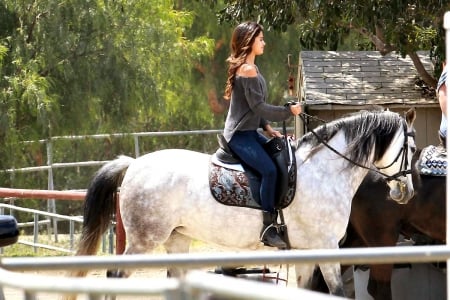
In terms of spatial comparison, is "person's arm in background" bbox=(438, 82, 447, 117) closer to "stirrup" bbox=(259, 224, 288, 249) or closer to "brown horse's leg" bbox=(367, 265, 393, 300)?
"brown horse's leg" bbox=(367, 265, 393, 300)

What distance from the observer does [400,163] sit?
9.74 meters

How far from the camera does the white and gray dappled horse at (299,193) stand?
952 centimetres

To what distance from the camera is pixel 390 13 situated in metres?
14.6

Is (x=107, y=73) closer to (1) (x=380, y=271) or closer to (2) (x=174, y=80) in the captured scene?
(2) (x=174, y=80)

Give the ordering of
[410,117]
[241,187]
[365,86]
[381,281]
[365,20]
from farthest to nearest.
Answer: [365,86] < [365,20] < [381,281] < [410,117] < [241,187]

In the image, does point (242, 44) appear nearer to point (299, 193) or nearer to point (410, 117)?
point (299, 193)

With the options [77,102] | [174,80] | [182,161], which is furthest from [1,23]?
[182,161]

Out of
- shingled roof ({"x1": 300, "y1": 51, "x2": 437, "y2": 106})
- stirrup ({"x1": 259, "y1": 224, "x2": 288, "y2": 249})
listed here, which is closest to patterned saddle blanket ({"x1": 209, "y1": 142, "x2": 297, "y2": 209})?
stirrup ({"x1": 259, "y1": 224, "x2": 288, "y2": 249})

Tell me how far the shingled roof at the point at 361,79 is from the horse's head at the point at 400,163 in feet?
16.4

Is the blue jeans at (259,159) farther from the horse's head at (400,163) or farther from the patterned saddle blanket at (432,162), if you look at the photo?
the patterned saddle blanket at (432,162)

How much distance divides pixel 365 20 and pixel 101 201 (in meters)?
5.68

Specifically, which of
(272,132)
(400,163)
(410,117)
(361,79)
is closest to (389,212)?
(400,163)

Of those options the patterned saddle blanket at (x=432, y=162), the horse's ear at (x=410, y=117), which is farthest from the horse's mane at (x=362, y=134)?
the patterned saddle blanket at (x=432, y=162)

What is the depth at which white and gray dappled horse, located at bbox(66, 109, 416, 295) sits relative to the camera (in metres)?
9.52
